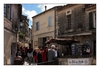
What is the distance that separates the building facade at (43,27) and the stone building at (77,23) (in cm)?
19

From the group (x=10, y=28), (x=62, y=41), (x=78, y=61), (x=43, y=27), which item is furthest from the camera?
(x=43, y=27)

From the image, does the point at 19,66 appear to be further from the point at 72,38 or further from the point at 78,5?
the point at 78,5

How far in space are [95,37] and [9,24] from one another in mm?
2378

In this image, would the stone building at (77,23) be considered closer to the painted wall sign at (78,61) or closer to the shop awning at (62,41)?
the shop awning at (62,41)

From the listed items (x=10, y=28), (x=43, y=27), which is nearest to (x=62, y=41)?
(x=43, y=27)

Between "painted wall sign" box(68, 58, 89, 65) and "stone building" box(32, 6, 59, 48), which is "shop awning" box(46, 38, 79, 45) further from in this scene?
"painted wall sign" box(68, 58, 89, 65)

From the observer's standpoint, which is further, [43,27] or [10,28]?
[43,27]

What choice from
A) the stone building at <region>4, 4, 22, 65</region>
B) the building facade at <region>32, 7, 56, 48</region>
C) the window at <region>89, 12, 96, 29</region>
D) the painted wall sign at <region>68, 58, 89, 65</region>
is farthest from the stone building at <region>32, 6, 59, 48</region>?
the window at <region>89, 12, 96, 29</region>

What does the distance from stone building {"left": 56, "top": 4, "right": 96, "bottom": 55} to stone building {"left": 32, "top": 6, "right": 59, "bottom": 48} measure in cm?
19

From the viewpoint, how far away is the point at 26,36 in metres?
7.67

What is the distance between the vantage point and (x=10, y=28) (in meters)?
7.46

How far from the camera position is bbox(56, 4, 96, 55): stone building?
759cm

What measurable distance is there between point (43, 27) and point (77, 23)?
993 mm

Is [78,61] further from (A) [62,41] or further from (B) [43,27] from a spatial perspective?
(B) [43,27]
